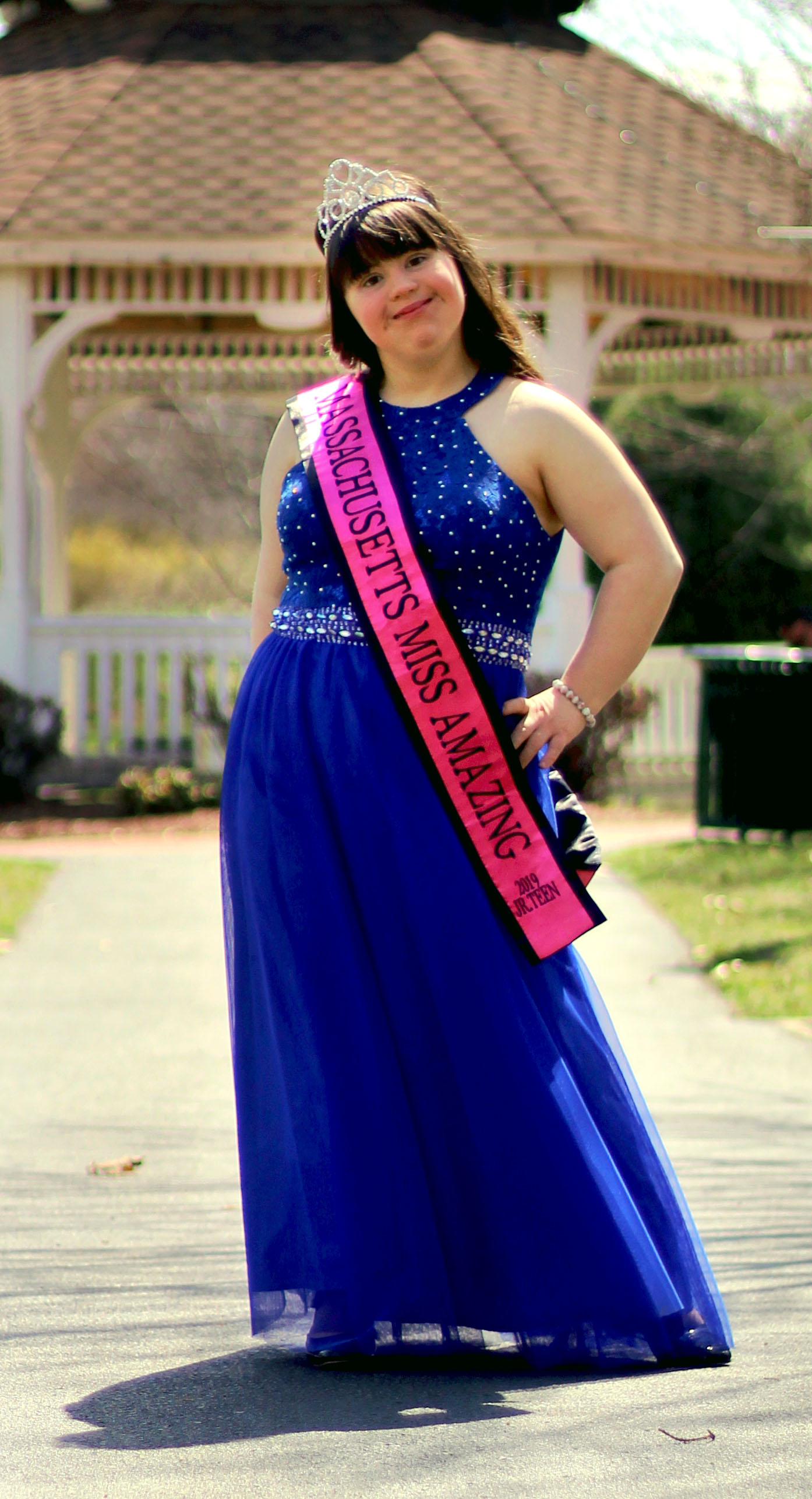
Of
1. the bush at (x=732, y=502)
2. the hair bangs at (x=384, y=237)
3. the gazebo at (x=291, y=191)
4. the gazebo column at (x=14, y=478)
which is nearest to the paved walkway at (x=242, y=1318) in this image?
the hair bangs at (x=384, y=237)

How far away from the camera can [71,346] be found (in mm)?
16031

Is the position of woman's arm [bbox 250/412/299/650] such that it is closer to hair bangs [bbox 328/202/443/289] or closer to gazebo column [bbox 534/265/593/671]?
hair bangs [bbox 328/202/443/289]

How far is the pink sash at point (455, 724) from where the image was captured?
3143 mm

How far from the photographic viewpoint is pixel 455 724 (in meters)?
3.15

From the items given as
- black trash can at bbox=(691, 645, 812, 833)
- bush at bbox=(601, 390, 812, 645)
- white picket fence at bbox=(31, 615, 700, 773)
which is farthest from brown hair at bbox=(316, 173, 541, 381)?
bush at bbox=(601, 390, 812, 645)

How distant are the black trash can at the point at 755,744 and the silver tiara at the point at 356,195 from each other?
23.9ft

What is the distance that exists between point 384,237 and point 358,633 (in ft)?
2.07

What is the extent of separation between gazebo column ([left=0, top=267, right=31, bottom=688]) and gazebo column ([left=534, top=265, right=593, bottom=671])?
131 inches

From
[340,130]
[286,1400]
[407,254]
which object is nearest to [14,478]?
[340,130]

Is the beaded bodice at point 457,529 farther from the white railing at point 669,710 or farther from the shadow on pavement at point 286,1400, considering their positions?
the white railing at point 669,710

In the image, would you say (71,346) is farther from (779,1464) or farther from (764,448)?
(779,1464)

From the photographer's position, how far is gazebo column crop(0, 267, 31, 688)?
41.9 ft

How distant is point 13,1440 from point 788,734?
8.03m

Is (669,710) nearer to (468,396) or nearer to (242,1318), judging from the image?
(242,1318)
